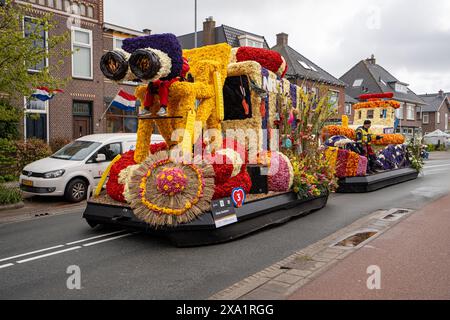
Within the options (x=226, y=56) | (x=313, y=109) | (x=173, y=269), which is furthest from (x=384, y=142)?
(x=173, y=269)

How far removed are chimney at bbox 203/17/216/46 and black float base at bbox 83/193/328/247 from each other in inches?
955

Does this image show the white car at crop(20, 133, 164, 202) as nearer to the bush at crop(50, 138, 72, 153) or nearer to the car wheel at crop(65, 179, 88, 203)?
the car wheel at crop(65, 179, 88, 203)

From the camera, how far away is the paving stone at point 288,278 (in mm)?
4592

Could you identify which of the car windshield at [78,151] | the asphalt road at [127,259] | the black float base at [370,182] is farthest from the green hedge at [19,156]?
the black float base at [370,182]

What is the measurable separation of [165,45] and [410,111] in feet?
168

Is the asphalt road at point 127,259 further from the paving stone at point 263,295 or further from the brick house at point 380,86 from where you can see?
the brick house at point 380,86

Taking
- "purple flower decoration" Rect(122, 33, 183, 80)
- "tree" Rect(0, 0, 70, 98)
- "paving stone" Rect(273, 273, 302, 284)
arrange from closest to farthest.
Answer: "paving stone" Rect(273, 273, 302, 284), "purple flower decoration" Rect(122, 33, 183, 80), "tree" Rect(0, 0, 70, 98)

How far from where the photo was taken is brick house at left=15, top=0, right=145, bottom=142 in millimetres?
17922

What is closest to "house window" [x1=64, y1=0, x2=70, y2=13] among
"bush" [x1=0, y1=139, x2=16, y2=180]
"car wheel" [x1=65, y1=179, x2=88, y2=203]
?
"bush" [x1=0, y1=139, x2=16, y2=180]

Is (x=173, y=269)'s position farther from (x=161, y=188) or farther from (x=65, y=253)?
(x=65, y=253)

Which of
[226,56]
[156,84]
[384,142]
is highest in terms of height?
[226,56]

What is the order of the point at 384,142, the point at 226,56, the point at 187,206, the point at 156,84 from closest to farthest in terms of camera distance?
the point at 187,206 → the point at 156,84 → the point at 226,56 → the point at 384,142
